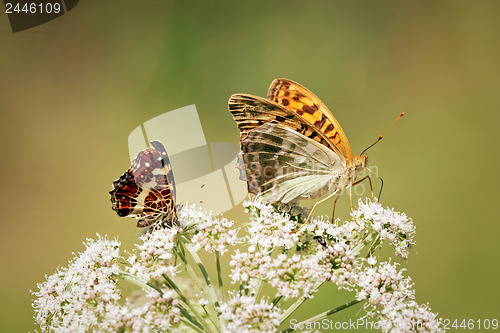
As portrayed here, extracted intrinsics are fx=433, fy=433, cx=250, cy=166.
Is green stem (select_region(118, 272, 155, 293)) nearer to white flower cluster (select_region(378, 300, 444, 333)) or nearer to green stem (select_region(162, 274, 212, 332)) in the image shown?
green stem (select_region(162, 274, 212, 332))

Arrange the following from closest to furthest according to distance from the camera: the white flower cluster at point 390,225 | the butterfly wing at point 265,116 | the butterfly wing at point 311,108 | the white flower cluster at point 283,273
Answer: the white flower cluster at point 283,273 < the white flower cluster at point 390,225 < the butterfly wing at point 265,116 < the butterfly wing at point 311,108

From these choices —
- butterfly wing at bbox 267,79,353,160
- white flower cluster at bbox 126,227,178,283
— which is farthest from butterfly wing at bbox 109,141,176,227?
Answer: butterfly wing at bbox 267,79,353,160

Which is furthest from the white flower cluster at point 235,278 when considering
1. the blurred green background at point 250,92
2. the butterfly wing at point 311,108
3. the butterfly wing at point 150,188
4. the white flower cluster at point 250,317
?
the blurred green background at point 250,92

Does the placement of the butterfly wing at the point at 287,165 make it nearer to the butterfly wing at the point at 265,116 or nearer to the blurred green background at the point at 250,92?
the butterfly wing at the point at 265,116

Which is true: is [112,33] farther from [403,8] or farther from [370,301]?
[370,301]

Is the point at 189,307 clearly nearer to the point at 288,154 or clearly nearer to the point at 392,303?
the point at 392,303

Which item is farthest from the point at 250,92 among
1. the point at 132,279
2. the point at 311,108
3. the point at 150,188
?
the point at 132,279
